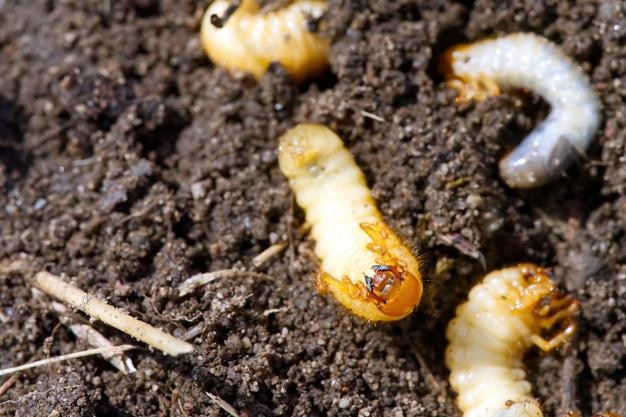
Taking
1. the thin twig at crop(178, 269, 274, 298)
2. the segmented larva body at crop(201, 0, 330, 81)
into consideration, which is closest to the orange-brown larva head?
the thin twig at crop(178, 269, 274, 298)

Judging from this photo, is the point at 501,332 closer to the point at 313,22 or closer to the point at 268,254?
the point at 268,254

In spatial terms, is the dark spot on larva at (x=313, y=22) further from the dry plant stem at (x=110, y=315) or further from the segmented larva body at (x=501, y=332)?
the dry plant stem at (x=110, y=315)

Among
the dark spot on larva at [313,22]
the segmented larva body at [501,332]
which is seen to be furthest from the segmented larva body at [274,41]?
the segmented larva body at [501,332]

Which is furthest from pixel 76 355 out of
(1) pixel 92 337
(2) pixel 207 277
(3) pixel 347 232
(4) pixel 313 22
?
(4) pixel 313 22

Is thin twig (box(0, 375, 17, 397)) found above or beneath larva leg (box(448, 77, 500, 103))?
above

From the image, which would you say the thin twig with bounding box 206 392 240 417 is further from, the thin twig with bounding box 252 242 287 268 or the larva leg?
the larva leg

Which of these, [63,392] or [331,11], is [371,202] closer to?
[331,11]
